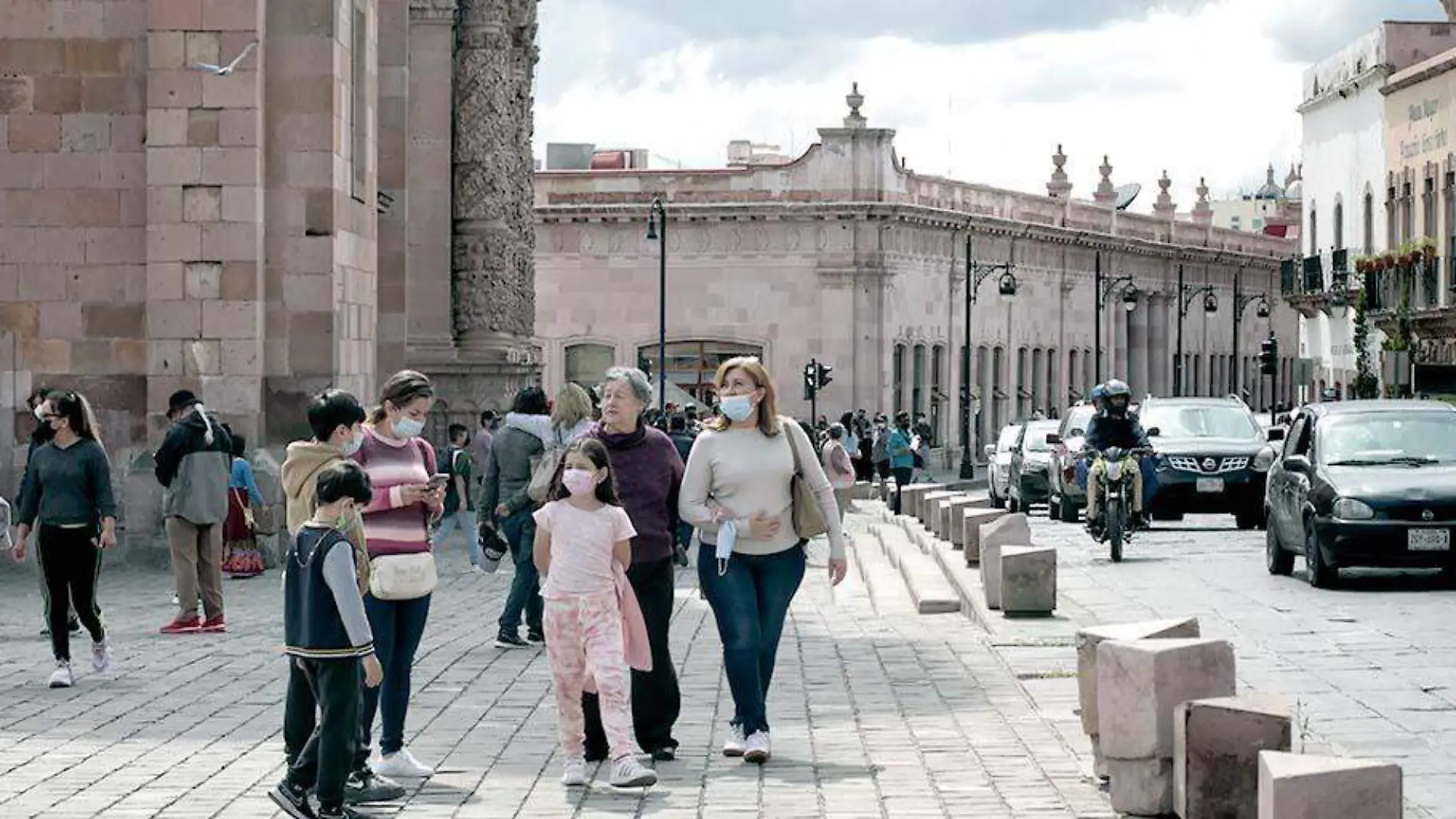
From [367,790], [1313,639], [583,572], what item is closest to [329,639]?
[367,790]

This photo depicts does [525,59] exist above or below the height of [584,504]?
above

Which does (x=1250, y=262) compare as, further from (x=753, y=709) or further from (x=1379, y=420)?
(x=753, y=709)

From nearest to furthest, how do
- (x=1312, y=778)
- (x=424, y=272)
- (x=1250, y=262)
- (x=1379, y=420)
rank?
(x=1312, y=778) → (x=1379, y=420) → (x=424, y=272) → (x=1250, y=262)

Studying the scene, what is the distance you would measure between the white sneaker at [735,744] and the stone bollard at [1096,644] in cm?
144

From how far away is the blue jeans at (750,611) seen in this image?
1302 cm

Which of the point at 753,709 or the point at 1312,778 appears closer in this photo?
the point at 1312,778

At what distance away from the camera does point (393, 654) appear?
12.6 meters

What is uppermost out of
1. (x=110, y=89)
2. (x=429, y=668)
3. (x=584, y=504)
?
(x=110, y=89)

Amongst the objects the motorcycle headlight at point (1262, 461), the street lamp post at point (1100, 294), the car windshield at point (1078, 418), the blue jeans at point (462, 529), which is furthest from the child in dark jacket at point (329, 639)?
the street lamp post at point (1100, 294)

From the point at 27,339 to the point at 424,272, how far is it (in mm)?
11233

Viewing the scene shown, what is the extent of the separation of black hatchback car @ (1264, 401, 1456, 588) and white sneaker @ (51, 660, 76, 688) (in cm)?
933

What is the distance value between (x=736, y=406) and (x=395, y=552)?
1.57m

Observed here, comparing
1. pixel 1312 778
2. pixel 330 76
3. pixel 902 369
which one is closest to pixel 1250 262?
pixel 902 369

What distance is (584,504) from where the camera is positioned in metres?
12.6
